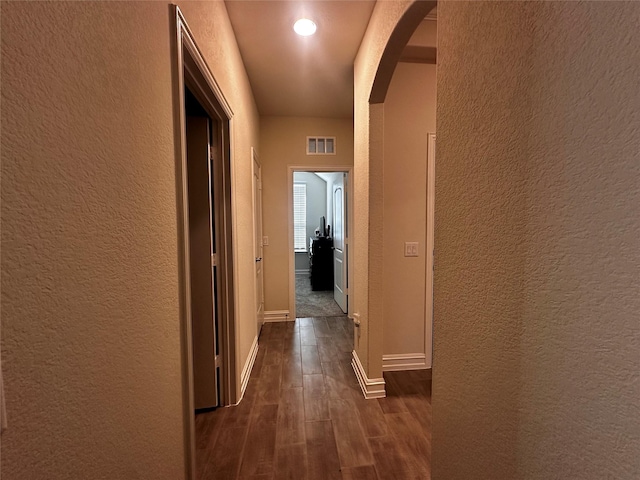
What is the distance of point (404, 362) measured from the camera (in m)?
2.43

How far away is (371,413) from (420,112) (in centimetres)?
235

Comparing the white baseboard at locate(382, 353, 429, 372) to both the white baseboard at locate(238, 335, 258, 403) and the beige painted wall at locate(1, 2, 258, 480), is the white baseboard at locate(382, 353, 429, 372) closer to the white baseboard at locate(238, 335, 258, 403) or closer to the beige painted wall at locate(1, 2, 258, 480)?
the white baseboard at locate(238, 335, 258, 403)

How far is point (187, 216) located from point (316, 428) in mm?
1524

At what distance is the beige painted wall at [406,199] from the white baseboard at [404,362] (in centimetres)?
4

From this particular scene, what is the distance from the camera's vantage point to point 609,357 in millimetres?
479

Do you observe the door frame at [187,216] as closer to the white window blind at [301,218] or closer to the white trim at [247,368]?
the white trim at [247,368]

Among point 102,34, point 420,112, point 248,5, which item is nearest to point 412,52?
point 420,112

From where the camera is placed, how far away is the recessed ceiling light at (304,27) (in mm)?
1889

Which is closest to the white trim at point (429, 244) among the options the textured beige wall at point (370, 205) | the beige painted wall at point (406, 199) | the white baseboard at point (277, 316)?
the beige painted wall at point (406, 199)

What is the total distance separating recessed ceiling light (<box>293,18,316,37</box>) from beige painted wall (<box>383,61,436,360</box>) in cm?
76

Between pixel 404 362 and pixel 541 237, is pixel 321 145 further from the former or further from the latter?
pixel 541 237

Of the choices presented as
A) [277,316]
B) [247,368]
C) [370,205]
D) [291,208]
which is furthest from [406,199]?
[277,316]

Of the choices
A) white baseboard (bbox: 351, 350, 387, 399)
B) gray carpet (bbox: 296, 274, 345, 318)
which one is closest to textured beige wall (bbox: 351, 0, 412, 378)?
white baseboard (bbox: 351, 350, 387, 399)

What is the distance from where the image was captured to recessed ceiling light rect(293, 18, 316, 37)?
189 cm
